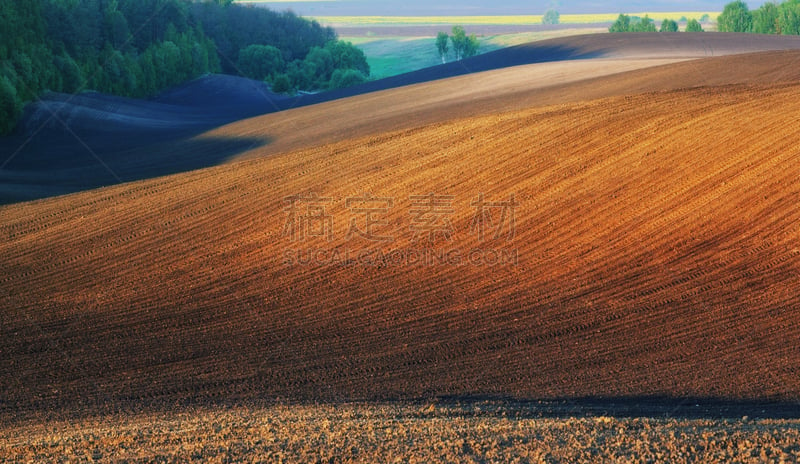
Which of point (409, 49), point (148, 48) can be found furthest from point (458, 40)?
point (148, 48)

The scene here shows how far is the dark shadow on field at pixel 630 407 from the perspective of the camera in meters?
9.38

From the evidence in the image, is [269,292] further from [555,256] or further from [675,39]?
[675,39]

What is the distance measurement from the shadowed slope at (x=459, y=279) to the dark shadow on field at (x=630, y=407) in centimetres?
25

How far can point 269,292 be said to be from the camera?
49.8 ft

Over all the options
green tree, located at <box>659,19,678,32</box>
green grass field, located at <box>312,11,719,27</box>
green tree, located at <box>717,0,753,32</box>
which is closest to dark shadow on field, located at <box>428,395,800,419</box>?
green tree, located at <box>659,19,678,32</box>

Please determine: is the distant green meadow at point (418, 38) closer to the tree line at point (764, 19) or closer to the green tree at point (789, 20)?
the tree line at point (764, 19)

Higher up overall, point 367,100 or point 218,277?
point 367,100

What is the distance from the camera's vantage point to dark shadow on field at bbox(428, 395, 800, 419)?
369 inches

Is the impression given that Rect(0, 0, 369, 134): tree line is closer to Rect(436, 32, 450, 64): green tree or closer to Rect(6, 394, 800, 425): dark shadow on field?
Rect(436, 32, 450, 64): green tree

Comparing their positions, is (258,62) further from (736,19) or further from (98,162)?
(736,19)

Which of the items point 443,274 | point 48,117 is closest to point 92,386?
point 443,274

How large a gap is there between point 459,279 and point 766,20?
89610 mm

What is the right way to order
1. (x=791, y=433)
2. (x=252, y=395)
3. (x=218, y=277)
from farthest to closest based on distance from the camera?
(x=218, y=277) → (x=252, y=395) → (x=791, y=433)

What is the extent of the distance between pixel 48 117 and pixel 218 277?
28727 millimetres
